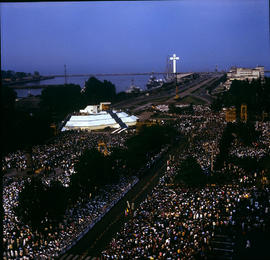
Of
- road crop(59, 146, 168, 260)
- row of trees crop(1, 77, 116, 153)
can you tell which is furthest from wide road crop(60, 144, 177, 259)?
row of trees crop(1, 77, 116, 153)

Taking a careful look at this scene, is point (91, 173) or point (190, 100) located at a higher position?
point (190, 100)

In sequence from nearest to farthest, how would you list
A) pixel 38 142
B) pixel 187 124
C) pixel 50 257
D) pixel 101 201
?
pixel 50 257
pixel 101 201
pixel 38 142
pixel 187 124

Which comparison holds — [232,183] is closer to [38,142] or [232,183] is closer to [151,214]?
[151,214]

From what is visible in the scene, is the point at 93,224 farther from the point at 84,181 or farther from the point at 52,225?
the point at 84,181

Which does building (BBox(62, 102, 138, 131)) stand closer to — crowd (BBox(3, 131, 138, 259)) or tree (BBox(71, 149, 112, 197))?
crowd (BBox(3, 131, 138, 259))

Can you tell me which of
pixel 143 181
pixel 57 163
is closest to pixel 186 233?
pixel 143 181

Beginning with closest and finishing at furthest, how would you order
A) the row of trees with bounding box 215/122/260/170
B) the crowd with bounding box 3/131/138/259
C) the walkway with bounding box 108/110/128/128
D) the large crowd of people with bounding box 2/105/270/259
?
the large crowd of people with bounding box 2/105/270/259, the crowd with bounding box 3/131/138/259, the row of trees with bounding box 215/122/260/170, the walkway with bounding box 108/110/128/128

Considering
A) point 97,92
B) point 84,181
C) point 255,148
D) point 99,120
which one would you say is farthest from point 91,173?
point 97,92

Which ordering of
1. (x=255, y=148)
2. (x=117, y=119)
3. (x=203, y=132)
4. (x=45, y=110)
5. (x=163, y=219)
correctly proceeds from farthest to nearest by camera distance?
(x=45, y=110) → (x=117, y=119) → (x=203, y=132) → (x=255, y=148) → (x=163, y=219)
